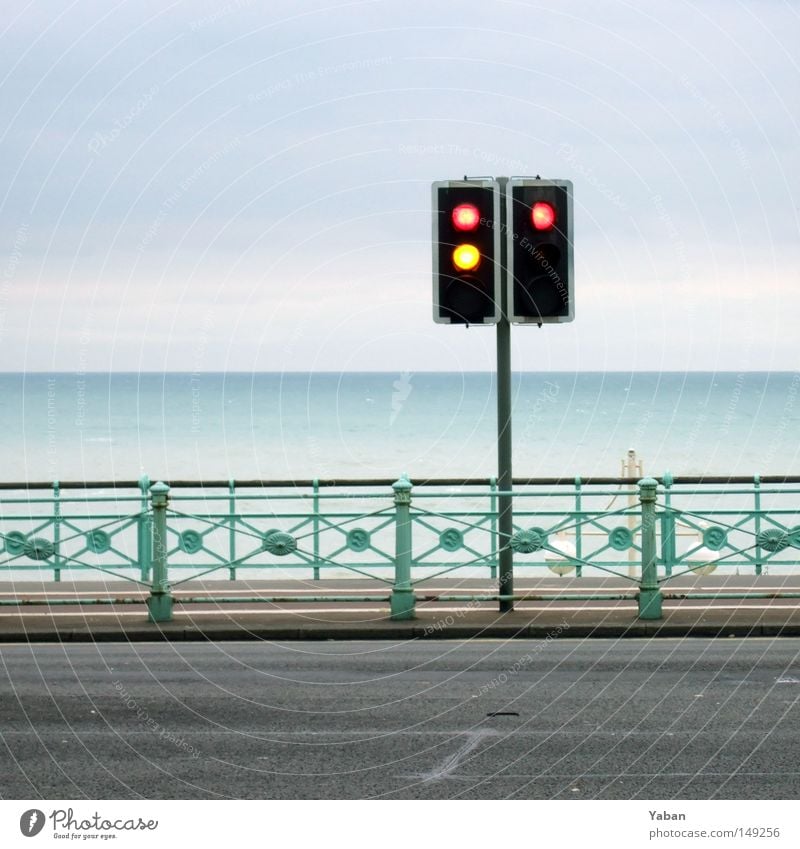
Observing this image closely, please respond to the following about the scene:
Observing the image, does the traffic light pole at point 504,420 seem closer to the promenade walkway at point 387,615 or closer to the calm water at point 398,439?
the promenade walkway at point 387,615

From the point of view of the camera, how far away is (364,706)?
10.3 m

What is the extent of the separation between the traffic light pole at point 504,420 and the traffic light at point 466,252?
11cm

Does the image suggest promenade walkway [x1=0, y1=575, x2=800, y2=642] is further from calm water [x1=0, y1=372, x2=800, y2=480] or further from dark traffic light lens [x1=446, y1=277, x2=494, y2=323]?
calm water [x1=0, y1=372, x2=800, y2=480]

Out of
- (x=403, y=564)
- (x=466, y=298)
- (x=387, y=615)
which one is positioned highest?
(x=466, y=298)

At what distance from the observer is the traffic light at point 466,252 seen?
1350cm

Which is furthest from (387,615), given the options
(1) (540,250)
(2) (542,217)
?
(2) (542,217)

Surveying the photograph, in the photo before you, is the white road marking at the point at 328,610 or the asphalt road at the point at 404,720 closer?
the asphalt road at the point at 404,720

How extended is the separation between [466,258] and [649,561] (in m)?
3.38

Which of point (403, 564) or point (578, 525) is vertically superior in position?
point (578, 525)

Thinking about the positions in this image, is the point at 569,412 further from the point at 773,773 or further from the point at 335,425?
the point at 773,773

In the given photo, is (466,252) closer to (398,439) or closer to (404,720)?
(404,720)

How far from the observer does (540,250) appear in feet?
44.4

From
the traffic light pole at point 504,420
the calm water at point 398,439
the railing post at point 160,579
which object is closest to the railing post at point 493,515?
the traffic light pole at point 504,420

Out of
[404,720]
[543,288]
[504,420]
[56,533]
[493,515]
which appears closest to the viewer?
[404,720]
